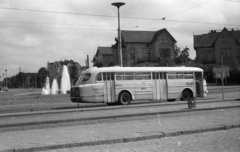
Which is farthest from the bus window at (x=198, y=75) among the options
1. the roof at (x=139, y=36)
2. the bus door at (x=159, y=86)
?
the roof at (x=139, y=36)

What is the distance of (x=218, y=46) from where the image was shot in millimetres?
82562

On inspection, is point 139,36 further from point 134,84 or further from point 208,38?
→ point 134,84

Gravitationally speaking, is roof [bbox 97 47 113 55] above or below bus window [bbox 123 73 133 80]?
above

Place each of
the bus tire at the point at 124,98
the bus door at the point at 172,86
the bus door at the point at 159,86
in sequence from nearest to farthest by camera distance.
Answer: the bus tire at the point at 124,98, the bus door at the point at 159,86, the bus door at the point at 172,86

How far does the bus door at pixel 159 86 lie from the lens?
2469cm

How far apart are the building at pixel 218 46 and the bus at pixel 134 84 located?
54.8 metres

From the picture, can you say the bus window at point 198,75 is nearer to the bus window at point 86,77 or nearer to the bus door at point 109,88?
the bus door at point 109,88

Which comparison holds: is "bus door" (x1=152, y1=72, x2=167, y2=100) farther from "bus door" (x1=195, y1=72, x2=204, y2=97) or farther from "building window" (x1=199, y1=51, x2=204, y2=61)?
"building window" (x1=199, y1=51, x2=204, y2=61)

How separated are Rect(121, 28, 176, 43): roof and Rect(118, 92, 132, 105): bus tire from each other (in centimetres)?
5784

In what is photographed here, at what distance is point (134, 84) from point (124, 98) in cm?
122

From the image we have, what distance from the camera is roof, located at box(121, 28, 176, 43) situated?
81806 millimetres

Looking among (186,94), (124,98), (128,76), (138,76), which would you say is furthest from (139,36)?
(124,98)

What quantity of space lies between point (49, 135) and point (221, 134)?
502 centimetres

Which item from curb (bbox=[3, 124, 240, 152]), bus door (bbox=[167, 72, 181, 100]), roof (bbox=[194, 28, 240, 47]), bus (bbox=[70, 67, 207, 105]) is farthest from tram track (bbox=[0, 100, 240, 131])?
roof (bbox=[194, 28, 240, 47])
